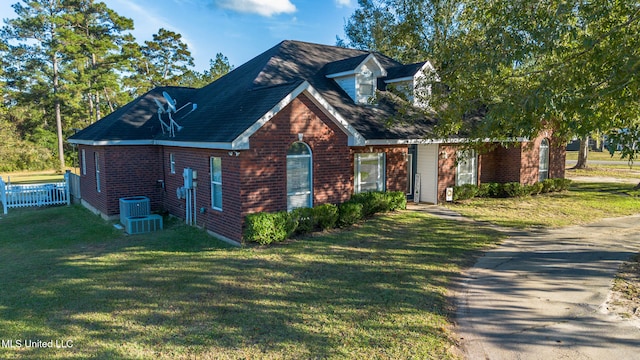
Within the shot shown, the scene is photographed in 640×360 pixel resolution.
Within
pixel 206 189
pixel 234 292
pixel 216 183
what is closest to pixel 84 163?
pixel 206 189

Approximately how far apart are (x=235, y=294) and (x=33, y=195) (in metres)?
16.0

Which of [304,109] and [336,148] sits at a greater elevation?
[304,109]

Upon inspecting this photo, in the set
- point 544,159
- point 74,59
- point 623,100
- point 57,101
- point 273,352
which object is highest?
point 74,59

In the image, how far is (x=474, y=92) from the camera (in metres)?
12.0

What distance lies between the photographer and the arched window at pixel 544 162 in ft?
69.9

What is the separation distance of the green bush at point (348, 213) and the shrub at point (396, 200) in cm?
221

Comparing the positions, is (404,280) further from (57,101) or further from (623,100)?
(57,101)

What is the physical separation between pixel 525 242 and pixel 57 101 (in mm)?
39789

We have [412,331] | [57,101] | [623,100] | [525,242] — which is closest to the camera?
[412,331]

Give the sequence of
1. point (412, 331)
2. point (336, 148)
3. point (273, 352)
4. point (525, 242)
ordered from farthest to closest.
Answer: point (336, 148), point (525, 242), point (412, 331), point (273, 352)

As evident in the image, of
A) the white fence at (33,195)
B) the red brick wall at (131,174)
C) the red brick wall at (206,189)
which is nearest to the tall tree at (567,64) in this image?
the red brick wall at (206,189)

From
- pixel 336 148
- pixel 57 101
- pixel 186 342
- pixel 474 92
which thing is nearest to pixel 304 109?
pixel 336 148

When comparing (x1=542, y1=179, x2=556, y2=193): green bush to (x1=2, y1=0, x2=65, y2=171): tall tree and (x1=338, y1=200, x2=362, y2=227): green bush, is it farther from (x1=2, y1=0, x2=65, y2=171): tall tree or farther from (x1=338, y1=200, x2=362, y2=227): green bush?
(x1=2, y1=0, x2=65, y2=171): tall tree

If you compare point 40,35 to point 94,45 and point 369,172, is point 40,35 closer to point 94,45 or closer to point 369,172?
point 94,45
